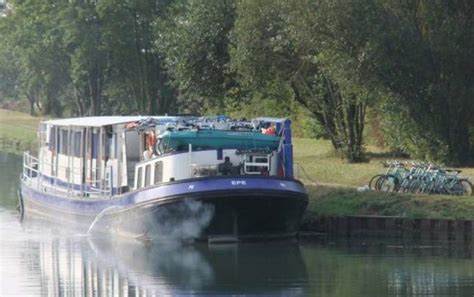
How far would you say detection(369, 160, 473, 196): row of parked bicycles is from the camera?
126ft

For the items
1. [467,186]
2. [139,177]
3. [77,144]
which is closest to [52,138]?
[77,144]

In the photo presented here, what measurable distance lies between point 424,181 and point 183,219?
7.00m

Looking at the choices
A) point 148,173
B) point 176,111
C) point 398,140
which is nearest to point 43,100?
point 176,111

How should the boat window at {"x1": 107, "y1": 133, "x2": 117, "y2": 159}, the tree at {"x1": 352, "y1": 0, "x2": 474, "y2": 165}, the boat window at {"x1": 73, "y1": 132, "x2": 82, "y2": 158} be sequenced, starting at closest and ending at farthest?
the boat window at {"x1": 107, "y1": 133, "x2": 117, "y2": 159} < the boat window at {"x1": 73, "y1": 132, "x2": 82, "y2": 158} < the tree at {"x1": 352, "y1": 0, "x2": 474, "y2": 165}

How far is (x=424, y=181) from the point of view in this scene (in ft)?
127

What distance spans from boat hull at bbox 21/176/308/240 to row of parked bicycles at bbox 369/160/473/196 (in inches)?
146

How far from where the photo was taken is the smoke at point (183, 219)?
3547cm

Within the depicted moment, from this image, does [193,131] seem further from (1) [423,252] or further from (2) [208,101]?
(2) [208,101]

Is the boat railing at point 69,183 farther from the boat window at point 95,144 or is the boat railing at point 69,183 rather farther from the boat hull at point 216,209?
the boat hull at point 216,209

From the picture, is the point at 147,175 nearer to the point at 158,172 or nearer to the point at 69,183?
the point at 158,172

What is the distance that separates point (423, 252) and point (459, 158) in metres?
12.1

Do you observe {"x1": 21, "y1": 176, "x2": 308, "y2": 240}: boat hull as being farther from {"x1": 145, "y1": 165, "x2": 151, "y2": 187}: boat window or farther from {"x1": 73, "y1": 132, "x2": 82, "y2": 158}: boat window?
{"x1": 73, "y1": 132, "x2": 82, "y2": 158}: boat window

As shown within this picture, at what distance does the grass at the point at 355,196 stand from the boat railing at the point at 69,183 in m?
5.70

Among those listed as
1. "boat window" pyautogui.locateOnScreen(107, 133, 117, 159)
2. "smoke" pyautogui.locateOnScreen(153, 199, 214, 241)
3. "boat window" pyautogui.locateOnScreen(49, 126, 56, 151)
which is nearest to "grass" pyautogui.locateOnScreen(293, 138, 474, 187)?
"boat window" pyautogui.locateOnScreen(107, 133, 117, 159)
